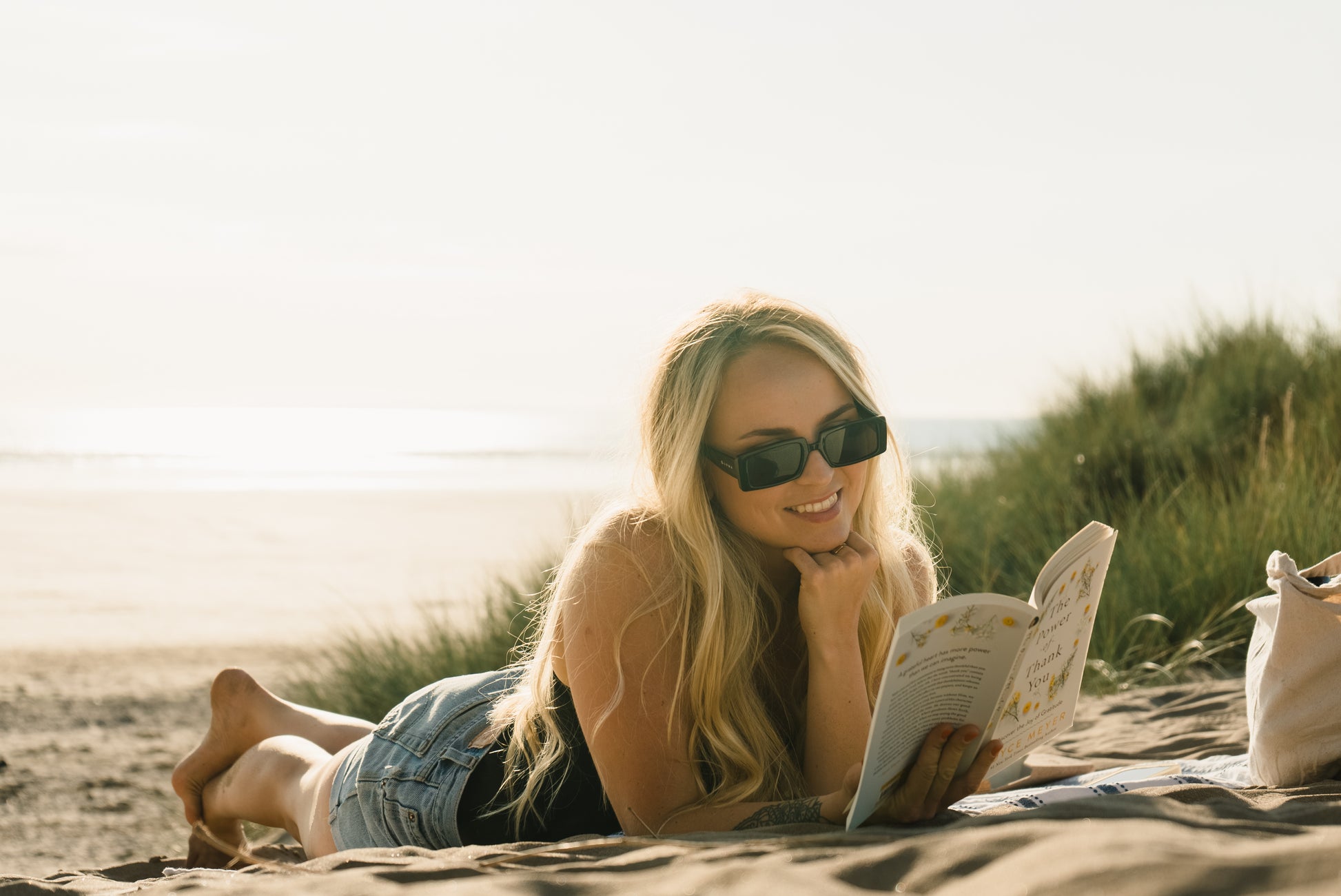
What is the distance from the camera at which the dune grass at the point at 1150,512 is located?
489 centimetres

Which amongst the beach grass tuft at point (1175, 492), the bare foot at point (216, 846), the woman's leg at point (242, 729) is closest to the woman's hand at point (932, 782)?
the bare foot at point (216, 846)

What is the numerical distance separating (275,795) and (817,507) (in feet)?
5.98

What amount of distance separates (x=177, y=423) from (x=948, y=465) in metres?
46.7

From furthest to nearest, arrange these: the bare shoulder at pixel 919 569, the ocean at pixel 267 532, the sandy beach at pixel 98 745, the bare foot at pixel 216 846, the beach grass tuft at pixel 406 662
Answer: the ocean at pixel 267 532 < the beach grass tuft at pixel 406 662 < the sandy beach at pixel 98 745 < the bare foot at pixel 216 846 < the bare shoulder at pixel 919 569

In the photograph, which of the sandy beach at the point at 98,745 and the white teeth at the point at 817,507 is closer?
the white teeth at the point at 817,507

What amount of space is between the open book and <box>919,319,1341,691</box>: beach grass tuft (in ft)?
6.78

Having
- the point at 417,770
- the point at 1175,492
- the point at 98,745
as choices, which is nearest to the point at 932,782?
the point at 417,770

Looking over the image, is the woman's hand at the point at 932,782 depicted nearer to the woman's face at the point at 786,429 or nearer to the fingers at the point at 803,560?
the fingers at the point at 803,560

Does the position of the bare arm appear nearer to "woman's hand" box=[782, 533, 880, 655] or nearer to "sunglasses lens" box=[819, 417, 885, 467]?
"woman's hand" box=[782, 533, 880, 655]

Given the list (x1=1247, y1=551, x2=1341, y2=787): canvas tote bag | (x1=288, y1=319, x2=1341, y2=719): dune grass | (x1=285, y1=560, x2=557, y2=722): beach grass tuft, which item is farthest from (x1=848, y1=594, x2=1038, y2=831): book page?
(x1=285, y1=560, x2=557, y2=722): beach grass tuft

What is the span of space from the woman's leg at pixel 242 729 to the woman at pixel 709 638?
757mm

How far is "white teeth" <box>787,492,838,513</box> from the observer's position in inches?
93.4

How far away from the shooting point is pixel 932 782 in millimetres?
1977

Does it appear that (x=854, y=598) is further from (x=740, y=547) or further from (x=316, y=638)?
(x=316, y=638)
